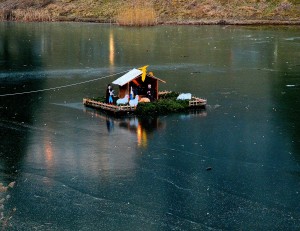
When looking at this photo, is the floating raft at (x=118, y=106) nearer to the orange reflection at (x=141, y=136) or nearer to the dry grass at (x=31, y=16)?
the orange reflection at (x=141, y=136)

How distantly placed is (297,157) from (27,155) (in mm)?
10575

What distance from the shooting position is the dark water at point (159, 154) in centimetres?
1877

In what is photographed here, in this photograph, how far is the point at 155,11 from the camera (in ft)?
354

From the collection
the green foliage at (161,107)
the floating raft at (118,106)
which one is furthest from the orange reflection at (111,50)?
the green foliage at (161,107)

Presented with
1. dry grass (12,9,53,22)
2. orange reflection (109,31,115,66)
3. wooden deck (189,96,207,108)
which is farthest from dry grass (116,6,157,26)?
wooden deck (189,96,207,108)

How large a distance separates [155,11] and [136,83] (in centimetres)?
7550

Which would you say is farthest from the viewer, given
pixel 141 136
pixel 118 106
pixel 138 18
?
pixel 138 18

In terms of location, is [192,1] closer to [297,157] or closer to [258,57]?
[258,57]

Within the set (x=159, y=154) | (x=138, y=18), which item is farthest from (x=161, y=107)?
(x=138, y=18)

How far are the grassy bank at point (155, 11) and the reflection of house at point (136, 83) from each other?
2378 inches

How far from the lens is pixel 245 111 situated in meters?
32.2

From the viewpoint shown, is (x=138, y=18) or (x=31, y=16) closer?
(x=138, y=18)

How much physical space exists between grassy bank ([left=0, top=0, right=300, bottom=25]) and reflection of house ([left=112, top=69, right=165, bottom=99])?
6040 cm

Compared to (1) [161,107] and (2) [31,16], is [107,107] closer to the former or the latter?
(1) [161,107]
